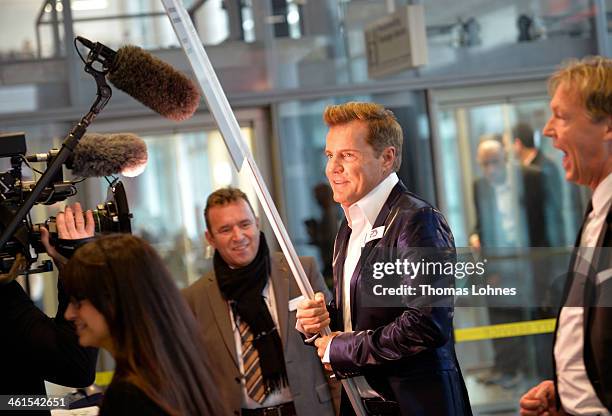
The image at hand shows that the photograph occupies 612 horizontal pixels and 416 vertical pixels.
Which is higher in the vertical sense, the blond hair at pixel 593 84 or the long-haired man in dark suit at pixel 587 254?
the blond hair at pixel 593 84

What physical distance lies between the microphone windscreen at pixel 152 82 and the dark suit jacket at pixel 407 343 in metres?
0.67

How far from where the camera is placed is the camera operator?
278 cm

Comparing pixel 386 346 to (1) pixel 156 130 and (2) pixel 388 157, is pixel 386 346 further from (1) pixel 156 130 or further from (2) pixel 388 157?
(1) pixel 156 130

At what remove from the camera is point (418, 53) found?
22.0 ft

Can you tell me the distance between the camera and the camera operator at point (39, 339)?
109 inches

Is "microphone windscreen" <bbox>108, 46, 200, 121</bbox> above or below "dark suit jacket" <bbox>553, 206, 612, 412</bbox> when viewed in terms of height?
above

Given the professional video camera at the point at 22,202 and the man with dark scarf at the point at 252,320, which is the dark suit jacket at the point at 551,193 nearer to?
the man with dark scarf at the point at 252,320

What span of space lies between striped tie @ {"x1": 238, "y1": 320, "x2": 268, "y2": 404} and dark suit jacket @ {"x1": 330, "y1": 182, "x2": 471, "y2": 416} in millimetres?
963

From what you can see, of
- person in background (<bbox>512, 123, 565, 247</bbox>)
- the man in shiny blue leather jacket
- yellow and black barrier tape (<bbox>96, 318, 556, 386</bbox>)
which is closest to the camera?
the man in shiny blue leather jacket

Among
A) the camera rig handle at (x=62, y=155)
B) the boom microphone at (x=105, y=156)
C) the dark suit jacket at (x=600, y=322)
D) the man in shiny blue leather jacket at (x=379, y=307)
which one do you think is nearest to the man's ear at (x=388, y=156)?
the man in shiny blue leather jacket at (x=379, y=307)

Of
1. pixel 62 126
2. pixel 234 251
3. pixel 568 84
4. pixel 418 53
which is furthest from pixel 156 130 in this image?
pixel 568 84

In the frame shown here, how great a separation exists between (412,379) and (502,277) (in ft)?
1.29

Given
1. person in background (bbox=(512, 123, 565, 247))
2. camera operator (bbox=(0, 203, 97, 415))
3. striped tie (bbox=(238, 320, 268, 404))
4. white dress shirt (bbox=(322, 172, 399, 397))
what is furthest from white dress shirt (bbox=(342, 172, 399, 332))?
person in background (bbox=(512, 123, 565, 247))

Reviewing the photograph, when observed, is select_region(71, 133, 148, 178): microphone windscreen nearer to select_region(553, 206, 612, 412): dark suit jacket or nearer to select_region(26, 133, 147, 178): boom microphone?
select_region(26, 133, 147, 178): boom microphone
